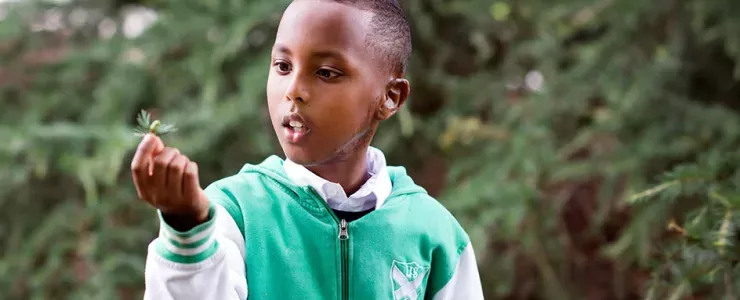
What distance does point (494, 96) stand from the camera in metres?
2.95

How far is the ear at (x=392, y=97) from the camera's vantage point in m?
1.24

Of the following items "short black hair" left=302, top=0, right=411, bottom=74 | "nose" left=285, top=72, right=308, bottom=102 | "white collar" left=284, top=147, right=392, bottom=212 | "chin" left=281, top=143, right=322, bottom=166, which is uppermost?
"short black hair" left=302, top=0, right=411, bottom=74

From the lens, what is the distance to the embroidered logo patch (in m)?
1.23

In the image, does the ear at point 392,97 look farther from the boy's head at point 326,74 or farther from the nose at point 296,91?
the nose at point 296,91

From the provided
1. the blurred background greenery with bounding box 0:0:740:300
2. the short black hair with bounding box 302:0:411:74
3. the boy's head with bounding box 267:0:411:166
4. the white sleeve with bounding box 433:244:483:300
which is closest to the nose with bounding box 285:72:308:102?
the boy's head with bounding box 267:0:411:166

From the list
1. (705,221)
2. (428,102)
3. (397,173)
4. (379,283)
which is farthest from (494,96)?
(379,283)

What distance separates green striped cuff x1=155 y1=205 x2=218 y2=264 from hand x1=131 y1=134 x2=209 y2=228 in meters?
0.02

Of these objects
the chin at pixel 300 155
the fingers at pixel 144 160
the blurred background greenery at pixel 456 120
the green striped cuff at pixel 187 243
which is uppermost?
the fingers at pixel 144 160

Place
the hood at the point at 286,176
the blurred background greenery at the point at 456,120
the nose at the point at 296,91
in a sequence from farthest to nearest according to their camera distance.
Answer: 1. the blurred background greenery at the point at 456,120
2. the hood at the point at 286,176
3. the nose at the point at 296,91

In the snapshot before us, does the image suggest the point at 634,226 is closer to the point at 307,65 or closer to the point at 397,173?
the point at 397,173

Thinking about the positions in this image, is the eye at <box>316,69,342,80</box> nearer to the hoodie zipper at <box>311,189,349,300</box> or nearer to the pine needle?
the hoodie zipper at <box>311,189,349,300</box>

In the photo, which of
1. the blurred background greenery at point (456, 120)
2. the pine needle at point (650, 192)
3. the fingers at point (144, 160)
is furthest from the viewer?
the blurred background greenery at point (456, 120)

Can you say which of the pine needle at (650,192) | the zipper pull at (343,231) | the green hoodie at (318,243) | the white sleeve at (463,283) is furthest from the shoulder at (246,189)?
the pine needle at (650,192)

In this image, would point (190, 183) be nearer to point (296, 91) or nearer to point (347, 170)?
point (296, 91)
